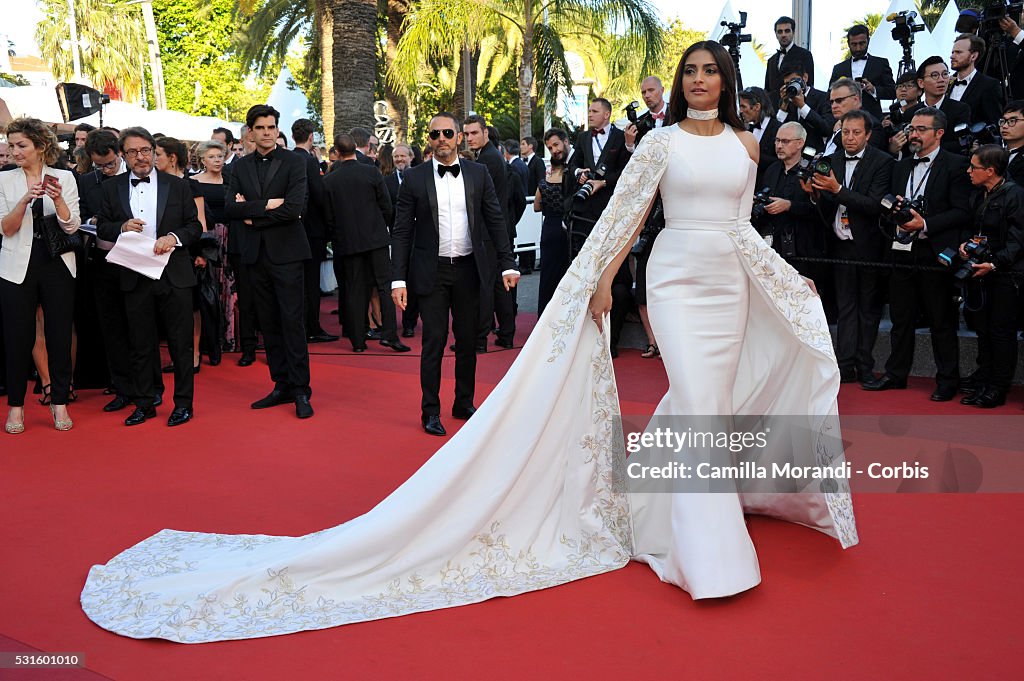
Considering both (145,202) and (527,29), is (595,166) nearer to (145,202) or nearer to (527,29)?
(145,202)

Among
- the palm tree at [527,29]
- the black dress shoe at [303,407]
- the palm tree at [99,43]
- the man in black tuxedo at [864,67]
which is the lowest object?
the black dress shoe at [303,407]

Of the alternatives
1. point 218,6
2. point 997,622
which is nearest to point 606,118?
point 997,622

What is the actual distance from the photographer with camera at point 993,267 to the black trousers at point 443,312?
3.27 metres

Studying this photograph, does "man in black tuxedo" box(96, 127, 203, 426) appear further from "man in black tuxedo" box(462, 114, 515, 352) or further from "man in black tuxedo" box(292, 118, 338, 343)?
"man in black tuxedo" box(292, 118, 338, 343)

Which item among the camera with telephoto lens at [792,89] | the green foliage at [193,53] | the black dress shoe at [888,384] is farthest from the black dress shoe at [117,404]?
the green foliage at [193,53]

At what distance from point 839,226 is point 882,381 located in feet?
4.04

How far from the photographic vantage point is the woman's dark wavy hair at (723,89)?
399 cm

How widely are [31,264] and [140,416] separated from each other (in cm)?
124

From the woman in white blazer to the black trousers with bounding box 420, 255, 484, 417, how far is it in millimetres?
2428

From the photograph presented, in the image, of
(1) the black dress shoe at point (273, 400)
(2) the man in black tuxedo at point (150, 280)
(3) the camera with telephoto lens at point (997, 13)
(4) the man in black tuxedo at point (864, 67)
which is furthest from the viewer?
(4) the man in black tuxedo at point (864, 67)

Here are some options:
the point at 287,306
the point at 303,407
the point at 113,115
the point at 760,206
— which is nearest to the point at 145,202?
the point at 287,306

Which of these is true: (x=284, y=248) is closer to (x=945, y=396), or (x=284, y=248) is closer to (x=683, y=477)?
(x=683, y=477)

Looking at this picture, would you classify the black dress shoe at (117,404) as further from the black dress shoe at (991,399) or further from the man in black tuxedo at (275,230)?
the black dress shoe at (991,399)

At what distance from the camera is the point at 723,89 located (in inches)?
158
